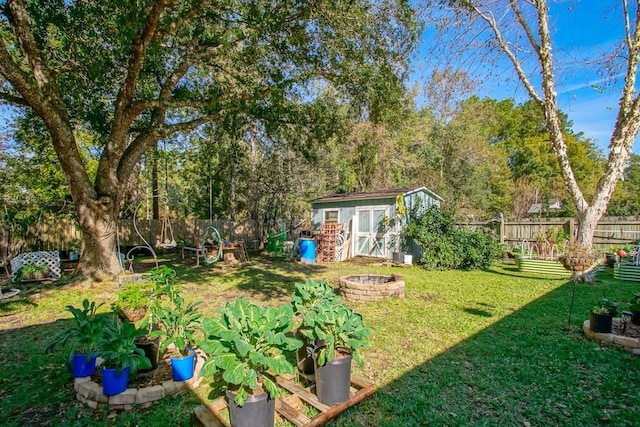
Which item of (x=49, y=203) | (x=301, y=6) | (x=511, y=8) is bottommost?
(x=49, y=203)

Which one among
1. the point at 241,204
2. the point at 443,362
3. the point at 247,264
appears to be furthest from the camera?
the point at 241,204

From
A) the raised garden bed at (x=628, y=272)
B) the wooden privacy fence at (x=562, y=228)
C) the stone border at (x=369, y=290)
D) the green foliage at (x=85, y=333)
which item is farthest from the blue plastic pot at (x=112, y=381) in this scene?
the wooden privacy fence at (x=562, y=228)

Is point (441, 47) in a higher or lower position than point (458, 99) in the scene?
lower

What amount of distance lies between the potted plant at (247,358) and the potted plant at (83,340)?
1165mm

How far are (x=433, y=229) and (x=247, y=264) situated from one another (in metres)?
6.04

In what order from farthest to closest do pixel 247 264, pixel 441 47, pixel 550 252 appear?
pixel 247 264
pixel 550 252
pixel 441 47

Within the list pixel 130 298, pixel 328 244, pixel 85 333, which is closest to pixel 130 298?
pixel 130 298

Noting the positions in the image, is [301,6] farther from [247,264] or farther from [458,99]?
[458,99]

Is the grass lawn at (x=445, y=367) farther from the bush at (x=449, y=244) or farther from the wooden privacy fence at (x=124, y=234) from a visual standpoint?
the wooden privacy fence at (x=124, y=234)

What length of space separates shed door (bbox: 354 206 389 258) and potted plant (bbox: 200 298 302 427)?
920 centimetres

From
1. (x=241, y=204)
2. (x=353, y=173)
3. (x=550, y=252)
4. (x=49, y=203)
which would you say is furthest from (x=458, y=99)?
(x=49, y=203)

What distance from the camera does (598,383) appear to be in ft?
9.40

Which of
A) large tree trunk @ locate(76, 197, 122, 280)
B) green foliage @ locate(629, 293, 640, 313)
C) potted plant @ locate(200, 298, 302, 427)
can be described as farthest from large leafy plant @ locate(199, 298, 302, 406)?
large tree trunk @ locate(76, 197, 122, 280)

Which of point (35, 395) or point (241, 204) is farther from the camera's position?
point (241, 204)
